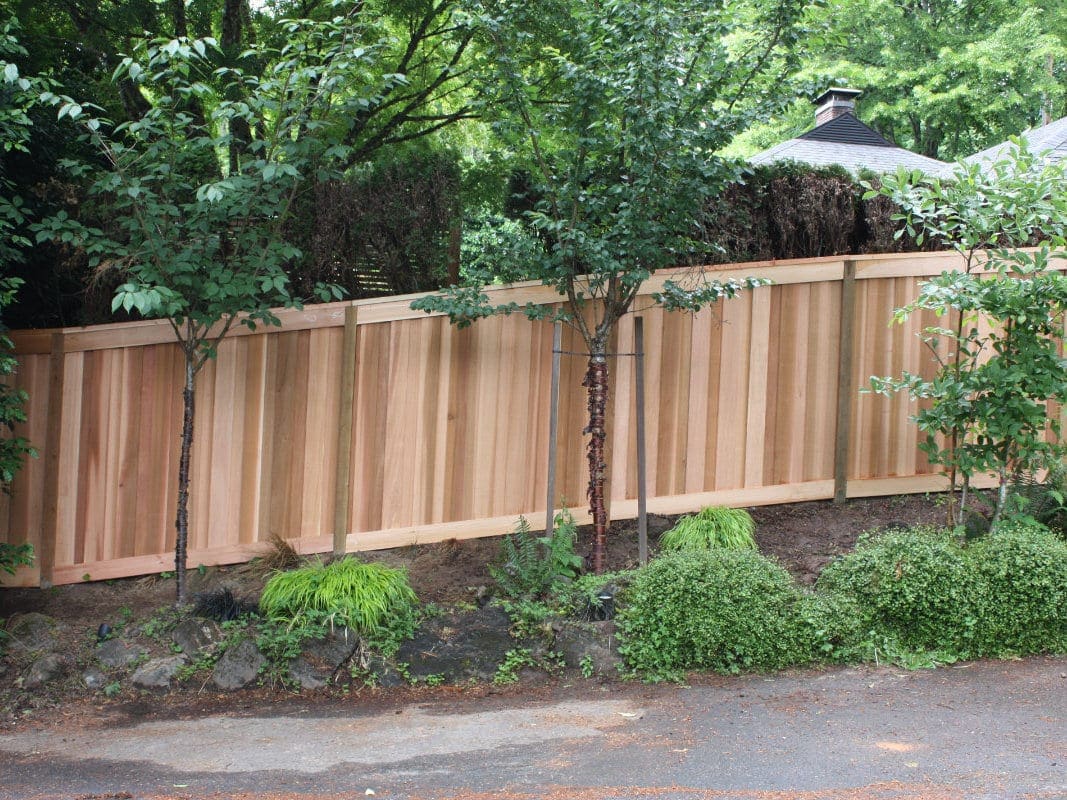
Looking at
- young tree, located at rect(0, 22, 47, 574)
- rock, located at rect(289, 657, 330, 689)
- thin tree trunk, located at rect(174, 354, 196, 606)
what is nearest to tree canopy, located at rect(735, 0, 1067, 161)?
thin tree trunk, located at rect(174, 354, 196, 606)

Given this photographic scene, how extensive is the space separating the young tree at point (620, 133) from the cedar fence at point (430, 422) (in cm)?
50

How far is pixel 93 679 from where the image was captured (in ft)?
16.2

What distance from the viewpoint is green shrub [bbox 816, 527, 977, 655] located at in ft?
15.4

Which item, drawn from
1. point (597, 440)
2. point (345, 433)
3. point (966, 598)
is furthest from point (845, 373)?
point (345, 433)

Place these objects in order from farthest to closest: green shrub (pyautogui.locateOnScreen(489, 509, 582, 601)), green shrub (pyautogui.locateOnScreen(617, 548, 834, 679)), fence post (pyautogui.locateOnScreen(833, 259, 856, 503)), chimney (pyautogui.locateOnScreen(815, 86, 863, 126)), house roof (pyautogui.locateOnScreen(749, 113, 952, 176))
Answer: chimney (pyautogui.locateOnScreen(815, 86, 863, 126)), house roof (pyautogui.locateOnScreen(749, 113, 952, 176)), fence post (pyautogui.locateOnScreen(833, 259, 856, 503)), green shrub (pyautogui.locateOnScreen(489, 509, 582, 601)), green shrub (pyautogui.locateOnScreen(617, 548, 834, 679))

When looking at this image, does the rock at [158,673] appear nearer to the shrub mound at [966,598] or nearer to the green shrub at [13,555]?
the green shrub at [13,555]

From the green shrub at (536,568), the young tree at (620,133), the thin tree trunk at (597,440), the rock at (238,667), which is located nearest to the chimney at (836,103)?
the young tree at (620,133)

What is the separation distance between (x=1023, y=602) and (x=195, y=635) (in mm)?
4435

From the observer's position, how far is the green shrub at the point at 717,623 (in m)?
4.66

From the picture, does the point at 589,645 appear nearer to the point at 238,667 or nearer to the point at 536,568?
the point at 536,568

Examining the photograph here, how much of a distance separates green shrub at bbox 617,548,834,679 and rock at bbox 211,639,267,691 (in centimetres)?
196

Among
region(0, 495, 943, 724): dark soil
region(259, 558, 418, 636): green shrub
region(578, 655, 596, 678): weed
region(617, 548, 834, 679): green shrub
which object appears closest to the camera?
region(617, 548, 834, 679): green shrub

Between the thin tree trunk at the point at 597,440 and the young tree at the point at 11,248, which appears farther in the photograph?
the thin tree trunk at the point at 597,440

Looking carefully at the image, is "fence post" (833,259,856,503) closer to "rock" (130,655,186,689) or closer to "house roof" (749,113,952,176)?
"rock" (130,655,186,689)
